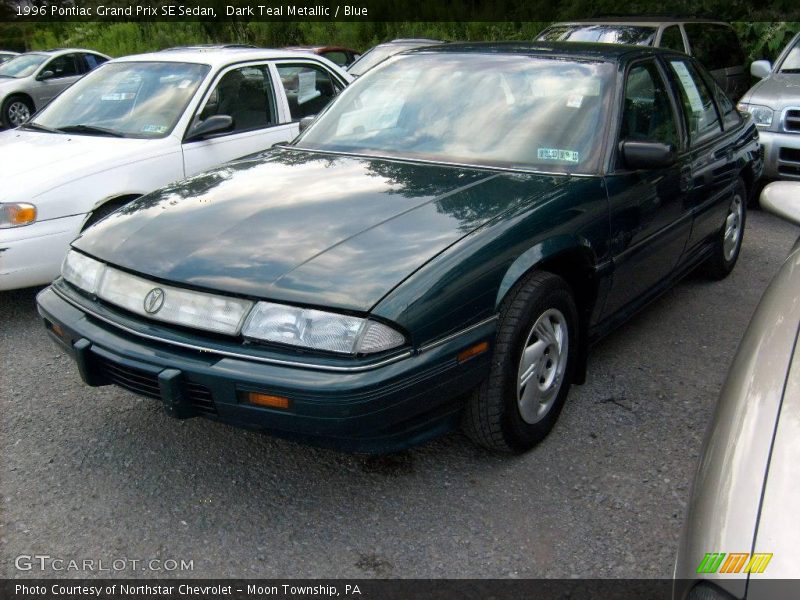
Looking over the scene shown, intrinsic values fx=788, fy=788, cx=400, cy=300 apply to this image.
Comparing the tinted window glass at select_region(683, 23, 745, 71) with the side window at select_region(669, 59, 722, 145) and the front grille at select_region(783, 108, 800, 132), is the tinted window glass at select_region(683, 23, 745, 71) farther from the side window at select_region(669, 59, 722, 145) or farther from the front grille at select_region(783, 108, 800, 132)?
the side window at select_region(669, 59, 722, 145)

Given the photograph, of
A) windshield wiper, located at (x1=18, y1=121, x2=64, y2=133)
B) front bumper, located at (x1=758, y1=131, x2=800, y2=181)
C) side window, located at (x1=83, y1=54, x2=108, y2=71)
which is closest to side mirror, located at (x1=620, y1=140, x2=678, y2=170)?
windshield wiper, located at (x1=18, y1=121, x2=64, y2=133)

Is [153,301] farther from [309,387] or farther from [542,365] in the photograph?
[542,365]

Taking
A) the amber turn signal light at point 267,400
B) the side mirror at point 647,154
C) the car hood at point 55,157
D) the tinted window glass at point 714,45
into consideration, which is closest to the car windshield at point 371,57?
the tinted window glass at point 714,45

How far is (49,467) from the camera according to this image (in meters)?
3.12

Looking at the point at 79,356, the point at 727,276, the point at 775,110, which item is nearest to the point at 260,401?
the point at 79,356

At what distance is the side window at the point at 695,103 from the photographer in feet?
14.1

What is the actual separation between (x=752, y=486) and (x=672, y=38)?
27.6ft

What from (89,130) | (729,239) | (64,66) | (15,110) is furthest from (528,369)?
(64,66)

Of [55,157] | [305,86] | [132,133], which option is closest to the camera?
[55,157]

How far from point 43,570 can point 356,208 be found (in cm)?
167

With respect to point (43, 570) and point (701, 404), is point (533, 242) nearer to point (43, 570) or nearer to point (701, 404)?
point (701, 404)

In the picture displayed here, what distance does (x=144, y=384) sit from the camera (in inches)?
107

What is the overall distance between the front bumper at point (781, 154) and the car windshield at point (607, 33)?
6.39 ft

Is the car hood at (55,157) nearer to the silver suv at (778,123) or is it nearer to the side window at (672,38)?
the silver suv at (778,123)
